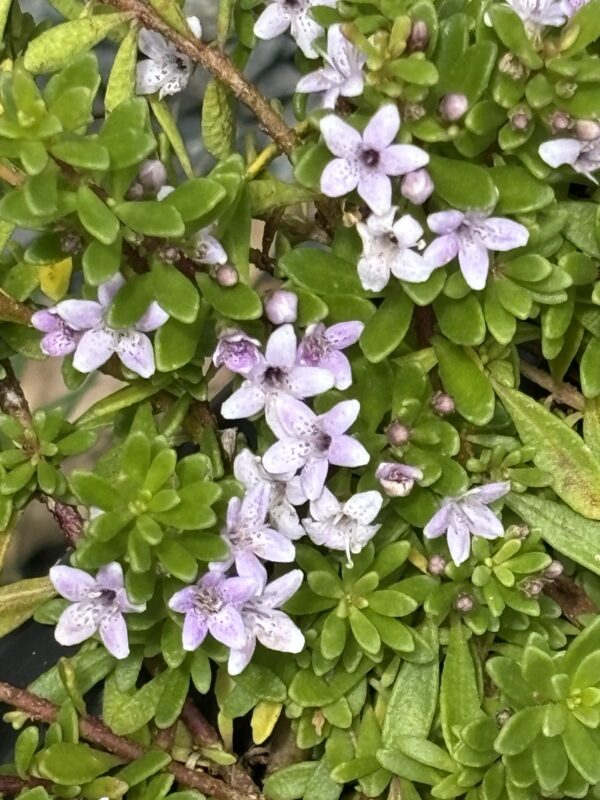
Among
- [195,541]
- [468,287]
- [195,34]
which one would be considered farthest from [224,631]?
[195,34]

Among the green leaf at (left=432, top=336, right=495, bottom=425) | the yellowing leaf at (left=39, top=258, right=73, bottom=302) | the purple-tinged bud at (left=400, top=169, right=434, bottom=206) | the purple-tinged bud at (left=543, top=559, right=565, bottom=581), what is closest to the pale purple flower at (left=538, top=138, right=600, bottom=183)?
the purple-tinged bud at (left=400, top=169, right=434, bottom=206)

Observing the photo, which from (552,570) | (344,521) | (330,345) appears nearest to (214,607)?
(344,521)

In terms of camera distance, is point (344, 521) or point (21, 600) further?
point (21, 600)

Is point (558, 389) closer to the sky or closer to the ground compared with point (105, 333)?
closer to the ground

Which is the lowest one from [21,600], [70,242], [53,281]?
[21,600]

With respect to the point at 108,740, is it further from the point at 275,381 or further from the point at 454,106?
the point at 454,106

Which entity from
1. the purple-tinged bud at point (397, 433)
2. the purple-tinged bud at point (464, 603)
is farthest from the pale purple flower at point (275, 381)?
the purple-tinged bud at point (464, 603)

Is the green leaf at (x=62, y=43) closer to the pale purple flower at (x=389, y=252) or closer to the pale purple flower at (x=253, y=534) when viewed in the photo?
the pale purple flower at (x=389, y=252)
